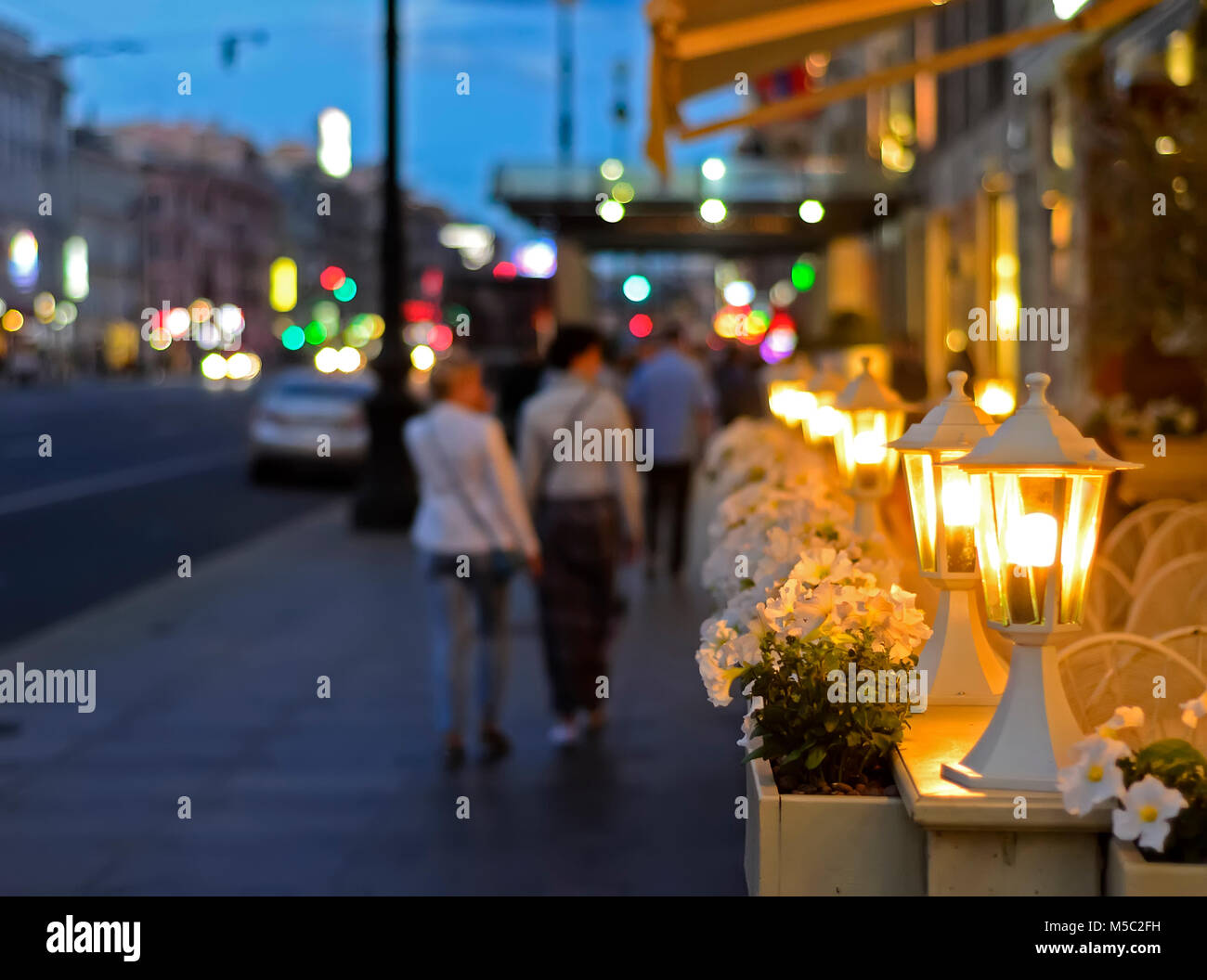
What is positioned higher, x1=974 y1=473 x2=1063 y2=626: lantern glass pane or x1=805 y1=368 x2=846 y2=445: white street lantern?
x1=805 y1=368 x2=846 y2=445: white street lantern

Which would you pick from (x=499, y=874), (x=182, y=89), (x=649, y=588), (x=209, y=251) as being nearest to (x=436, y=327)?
(x=649, y=588)

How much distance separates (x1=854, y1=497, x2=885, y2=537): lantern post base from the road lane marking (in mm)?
16624

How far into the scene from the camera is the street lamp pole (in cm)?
1877

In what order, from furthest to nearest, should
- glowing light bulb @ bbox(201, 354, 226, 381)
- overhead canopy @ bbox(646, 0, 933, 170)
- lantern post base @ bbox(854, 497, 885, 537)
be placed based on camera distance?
glowing light bulb @ bbox(201, 354, 226, 381) → overhead canopy @ bbox(646, 0, 933, 170) → lantern post base @ bbox(854, 497, 885, 537)

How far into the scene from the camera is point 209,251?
4715 inches

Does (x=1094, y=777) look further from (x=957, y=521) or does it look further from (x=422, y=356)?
(x=422, y=356)

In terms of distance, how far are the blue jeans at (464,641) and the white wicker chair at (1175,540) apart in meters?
3.15

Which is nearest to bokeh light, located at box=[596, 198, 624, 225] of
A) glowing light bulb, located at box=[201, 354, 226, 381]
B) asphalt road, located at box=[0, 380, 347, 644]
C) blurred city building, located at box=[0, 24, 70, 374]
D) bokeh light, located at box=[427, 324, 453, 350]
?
asphalt road, located at box=[0, 380, 347, 644]

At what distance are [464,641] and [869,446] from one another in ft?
9.57

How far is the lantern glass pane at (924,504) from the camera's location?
4242mm

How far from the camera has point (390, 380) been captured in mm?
19094

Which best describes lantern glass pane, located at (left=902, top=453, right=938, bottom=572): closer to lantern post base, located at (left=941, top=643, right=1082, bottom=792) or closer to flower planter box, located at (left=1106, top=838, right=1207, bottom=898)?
lantern post base, located at (left=941, top=643, right=1082, bottom=792)

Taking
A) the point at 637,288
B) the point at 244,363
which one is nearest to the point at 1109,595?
the point at 637,288

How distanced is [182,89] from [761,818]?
8.25 metres
